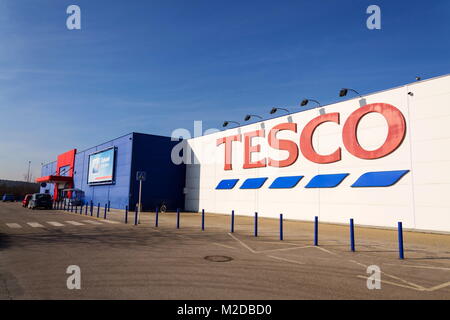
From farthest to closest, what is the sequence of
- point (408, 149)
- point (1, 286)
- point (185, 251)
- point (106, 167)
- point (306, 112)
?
point (106, 167), point (306, 112), point (408, 149), point (185, 251), point (1, 286)

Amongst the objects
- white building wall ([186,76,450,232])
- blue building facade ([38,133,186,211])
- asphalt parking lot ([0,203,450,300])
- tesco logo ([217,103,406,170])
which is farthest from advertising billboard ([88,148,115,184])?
asphalt parking lot ([0,203,450,300])

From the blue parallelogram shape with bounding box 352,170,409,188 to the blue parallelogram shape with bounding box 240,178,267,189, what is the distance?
8533 millimetres

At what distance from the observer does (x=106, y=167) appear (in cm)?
4116

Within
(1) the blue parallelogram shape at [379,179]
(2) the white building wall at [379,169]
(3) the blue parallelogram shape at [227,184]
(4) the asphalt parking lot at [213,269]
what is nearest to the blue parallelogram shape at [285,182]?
(2) the white building wall at [379,169]

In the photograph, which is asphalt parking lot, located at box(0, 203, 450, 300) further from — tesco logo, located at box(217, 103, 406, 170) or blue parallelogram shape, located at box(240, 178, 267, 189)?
blue parallelogram shape, located at box(240, 178, 267, 189)

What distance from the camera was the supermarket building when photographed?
56.4 ft

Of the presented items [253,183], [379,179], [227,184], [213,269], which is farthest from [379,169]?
[213,269]

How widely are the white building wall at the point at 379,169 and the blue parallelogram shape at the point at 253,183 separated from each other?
15.8 inches

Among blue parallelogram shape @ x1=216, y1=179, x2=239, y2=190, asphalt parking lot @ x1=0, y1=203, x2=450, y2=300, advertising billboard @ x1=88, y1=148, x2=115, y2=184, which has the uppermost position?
advertising billboard @ x1=88, y1=148, x2=115, y2=184

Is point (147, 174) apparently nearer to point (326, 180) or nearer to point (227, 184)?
point (227, 184)

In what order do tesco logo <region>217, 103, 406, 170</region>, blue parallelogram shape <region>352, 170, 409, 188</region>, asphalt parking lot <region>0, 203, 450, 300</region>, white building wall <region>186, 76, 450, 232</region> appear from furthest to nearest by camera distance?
tesco logo <region>217, 103, 406, 170</region> < blue parallelogram shape <region>352, 170, 409, 188</region> < white building wall <region>186, 76, 450, 232</region> < asphalt parking lot <region>0, 203, 450, 300</region>
